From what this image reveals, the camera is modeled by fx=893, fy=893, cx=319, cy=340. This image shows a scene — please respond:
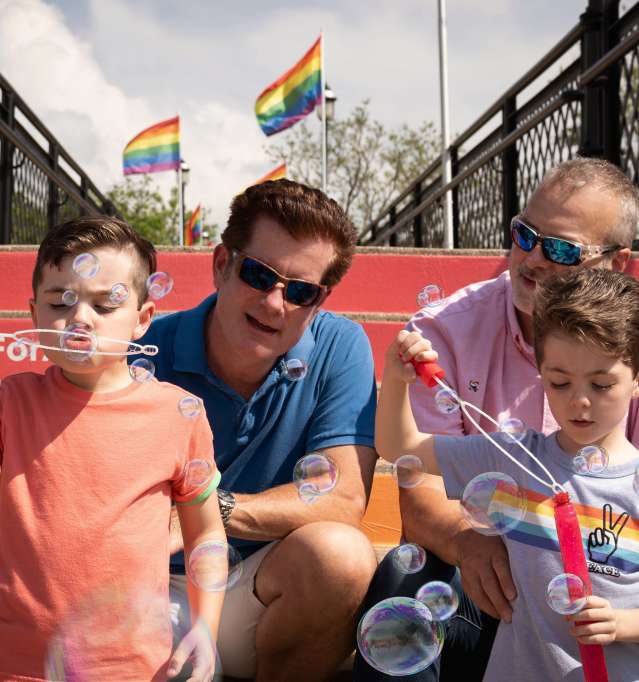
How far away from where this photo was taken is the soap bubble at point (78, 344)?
5.27ft

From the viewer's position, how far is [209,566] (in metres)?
1.80

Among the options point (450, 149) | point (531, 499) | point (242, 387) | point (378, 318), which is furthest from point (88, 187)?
point (531, 499)

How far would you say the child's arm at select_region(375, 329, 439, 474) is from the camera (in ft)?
5.80

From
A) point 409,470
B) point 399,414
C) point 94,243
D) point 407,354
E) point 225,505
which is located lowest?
point 225,505

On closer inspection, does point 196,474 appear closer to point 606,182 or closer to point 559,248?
point 559,248

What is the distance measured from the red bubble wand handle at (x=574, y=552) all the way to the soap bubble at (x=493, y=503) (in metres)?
0.22

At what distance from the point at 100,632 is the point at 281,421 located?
0.81 meters

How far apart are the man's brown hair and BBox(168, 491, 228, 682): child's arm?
686 millimetres

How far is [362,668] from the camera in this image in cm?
200

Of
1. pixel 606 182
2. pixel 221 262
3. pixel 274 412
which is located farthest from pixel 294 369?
pixel 606 182

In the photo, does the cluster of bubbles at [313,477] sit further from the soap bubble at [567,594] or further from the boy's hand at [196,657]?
the soap bubble at [567,594]

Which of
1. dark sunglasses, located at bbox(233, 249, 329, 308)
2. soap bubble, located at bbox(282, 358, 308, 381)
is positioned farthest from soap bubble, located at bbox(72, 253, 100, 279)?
soap bubble, located at bbox(282, 358, 308, 381)

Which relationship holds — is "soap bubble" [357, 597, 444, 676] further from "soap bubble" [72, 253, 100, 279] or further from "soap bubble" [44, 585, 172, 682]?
"soap bubble" [72, 253, 100, 279]

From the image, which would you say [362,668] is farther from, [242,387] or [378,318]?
[378,318]
